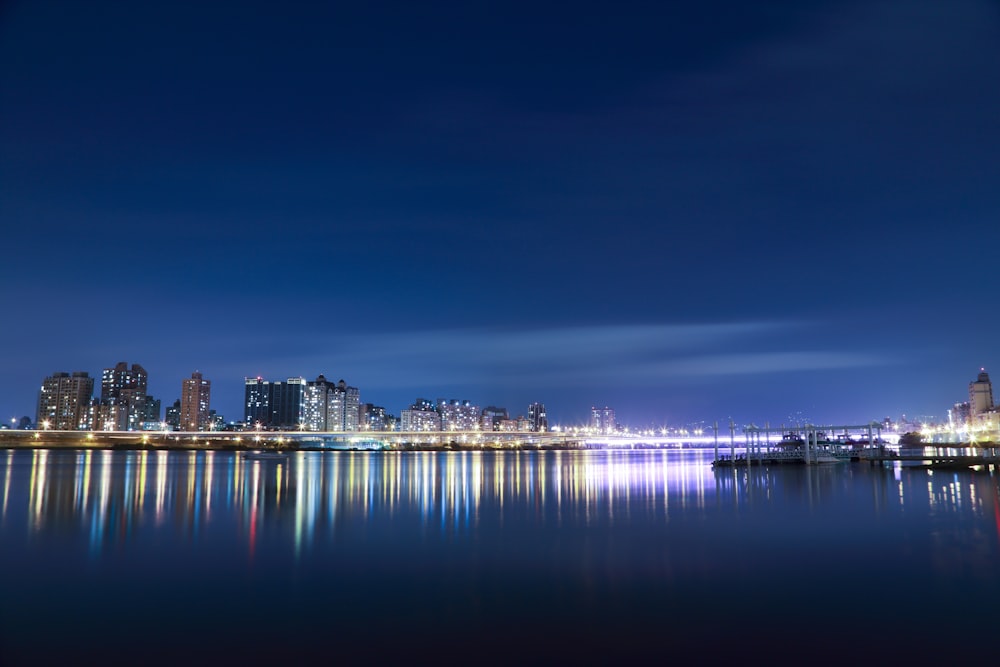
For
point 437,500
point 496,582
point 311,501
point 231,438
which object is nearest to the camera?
point 496,582

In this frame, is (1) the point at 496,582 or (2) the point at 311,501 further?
(2) the point at 311,501

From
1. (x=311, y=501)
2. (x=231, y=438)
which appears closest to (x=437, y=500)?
(x=311, y=501)

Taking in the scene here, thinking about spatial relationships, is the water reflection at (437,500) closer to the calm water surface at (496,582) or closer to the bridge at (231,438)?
the calm water surface at (496,582)

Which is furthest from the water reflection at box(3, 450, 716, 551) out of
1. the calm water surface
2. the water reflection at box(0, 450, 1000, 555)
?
the calm water surface

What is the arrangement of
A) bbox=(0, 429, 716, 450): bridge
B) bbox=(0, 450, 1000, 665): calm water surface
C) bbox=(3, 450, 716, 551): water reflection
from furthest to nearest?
bbox=(0, 429, 716, 450): bridge → bbox=(3, 450, 716, 551): water reflection → bbox=(0, 450, 1000, 665): calm water surface

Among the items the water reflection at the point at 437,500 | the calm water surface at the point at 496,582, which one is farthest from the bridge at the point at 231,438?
the calm water surface at the point at 496,582

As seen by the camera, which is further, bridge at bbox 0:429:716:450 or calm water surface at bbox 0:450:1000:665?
bridge at bbox 0:429:716:450

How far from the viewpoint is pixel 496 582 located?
659 inches

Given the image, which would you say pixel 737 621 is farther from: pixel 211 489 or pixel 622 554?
pixel 211 489

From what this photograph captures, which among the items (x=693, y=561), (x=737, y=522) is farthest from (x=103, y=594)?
(x=737, y=522)

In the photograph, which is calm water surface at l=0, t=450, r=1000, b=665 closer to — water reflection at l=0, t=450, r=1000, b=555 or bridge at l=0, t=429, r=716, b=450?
water reflection at l=0, t=450, r=1000, b=555

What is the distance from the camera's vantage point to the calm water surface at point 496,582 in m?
11.9

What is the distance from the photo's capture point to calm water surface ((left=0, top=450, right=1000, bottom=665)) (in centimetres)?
1191

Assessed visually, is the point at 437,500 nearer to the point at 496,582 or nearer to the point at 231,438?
the point at 496,582
